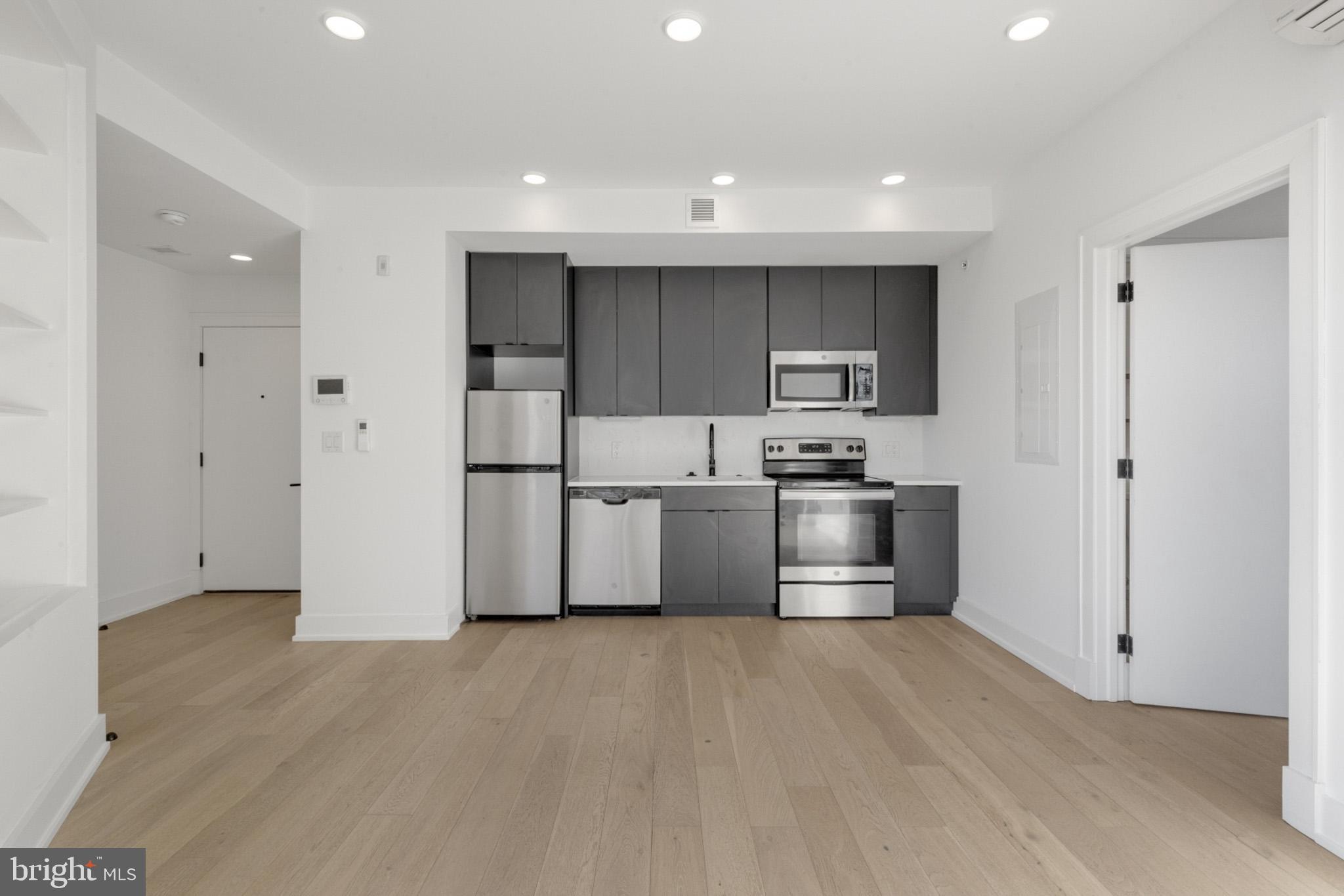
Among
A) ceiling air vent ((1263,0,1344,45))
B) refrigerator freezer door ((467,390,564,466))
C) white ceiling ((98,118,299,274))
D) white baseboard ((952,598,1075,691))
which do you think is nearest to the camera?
ceiling air vent ((1263,0,1344,45))

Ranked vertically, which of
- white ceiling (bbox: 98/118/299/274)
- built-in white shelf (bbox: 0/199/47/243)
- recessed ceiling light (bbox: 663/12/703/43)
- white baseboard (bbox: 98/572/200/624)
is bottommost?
white baseboard (bbox: 98/572/200/624)

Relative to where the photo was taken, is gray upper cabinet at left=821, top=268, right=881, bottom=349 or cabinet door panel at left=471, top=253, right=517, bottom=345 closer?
cabinet door panel at left=471, top=253, right=517, bottom=345

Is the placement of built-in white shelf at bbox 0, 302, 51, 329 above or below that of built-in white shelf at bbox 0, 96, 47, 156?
below

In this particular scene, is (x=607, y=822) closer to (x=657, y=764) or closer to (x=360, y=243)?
(x=657, y=764)

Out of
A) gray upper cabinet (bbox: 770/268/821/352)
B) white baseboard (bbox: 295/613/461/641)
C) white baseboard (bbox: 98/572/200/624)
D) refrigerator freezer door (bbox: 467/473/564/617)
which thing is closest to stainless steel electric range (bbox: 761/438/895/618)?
gray upper cabinet (bbox: 770/268/821/352)

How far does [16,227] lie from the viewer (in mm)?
1940

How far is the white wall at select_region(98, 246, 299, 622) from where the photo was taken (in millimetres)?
4289

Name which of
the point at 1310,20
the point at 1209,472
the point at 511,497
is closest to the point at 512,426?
the point at 511,497

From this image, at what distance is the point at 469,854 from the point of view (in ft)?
5.88

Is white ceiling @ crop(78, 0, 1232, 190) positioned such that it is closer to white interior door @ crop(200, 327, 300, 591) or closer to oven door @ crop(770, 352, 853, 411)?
oven door @ crop(770, 352, 853, 411)

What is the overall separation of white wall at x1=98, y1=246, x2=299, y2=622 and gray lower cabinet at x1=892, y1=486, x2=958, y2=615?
4.53 m

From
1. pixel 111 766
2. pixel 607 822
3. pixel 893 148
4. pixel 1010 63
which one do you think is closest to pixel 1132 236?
pixel 1010 63

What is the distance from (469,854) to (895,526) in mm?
3240

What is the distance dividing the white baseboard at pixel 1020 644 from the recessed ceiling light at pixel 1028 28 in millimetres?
2549
